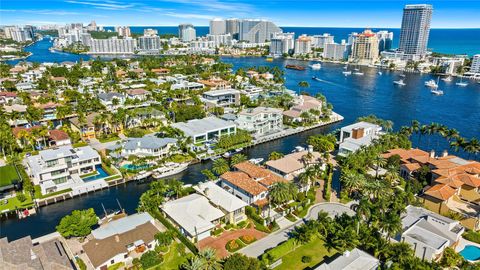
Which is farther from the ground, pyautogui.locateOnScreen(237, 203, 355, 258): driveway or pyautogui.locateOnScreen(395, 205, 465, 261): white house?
pyautogui.locateOnScreen(395, 205, 465, 261): white house

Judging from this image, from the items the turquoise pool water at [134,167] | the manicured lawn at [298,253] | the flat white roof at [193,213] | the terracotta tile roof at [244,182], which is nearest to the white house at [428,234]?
the manicured lawn at [298,253]

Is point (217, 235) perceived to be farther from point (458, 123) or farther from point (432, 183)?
point (458, 123)

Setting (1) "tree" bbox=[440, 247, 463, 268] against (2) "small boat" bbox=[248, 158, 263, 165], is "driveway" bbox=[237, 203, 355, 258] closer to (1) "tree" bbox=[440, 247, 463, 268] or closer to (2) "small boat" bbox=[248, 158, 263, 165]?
(1) "tree" bbox=[440, 247, 463, 268]

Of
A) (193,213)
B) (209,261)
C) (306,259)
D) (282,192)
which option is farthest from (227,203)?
(306,259)

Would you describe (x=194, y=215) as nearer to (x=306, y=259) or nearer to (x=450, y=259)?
(x=306, y=259)

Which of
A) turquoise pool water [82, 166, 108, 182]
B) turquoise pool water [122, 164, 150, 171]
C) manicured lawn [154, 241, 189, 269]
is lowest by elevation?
manicured lawn [154, 241, 189, 269]

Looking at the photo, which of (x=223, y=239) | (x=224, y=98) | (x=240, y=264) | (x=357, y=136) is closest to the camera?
(x=240, y=264)

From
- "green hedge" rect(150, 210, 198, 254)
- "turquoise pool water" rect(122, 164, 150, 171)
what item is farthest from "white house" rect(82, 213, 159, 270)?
"turquoise pool water" rect(122, 164, 150, 171)
